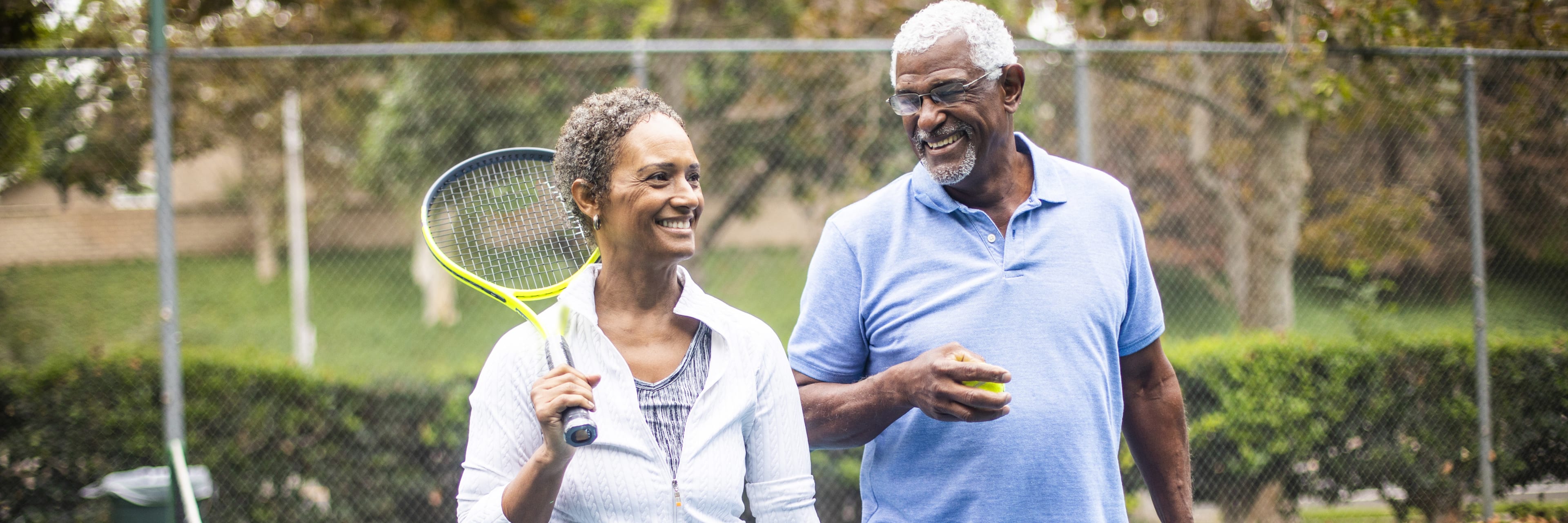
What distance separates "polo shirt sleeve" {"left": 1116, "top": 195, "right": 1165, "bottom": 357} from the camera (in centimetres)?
229

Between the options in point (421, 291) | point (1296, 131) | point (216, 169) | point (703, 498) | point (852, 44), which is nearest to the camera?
point (703, 498)

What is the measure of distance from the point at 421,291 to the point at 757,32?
15987mm

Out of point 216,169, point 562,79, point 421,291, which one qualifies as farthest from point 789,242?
point 421,291

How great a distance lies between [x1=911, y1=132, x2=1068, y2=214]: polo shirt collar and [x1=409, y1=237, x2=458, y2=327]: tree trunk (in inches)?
659

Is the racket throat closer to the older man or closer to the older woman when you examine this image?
the older woman

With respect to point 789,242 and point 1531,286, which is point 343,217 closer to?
point 789,242

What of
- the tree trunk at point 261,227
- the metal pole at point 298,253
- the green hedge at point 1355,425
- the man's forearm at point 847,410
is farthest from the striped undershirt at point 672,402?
the tree trunk at point 261,227

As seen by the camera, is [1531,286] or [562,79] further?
[562,79]

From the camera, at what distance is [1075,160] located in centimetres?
526

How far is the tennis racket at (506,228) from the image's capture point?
→ 215cm

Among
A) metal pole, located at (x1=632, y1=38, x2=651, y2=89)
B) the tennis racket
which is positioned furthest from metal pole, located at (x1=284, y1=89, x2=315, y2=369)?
the tennis racket

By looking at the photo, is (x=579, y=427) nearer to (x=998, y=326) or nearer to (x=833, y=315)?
(x=833, y=315)

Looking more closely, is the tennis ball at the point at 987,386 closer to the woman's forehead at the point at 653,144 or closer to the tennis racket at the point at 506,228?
the woman's forehead at the point at 653,144

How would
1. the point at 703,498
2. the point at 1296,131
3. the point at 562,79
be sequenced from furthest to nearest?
the point at 562,79 < the point at 1296,131 < the point at 703,498
